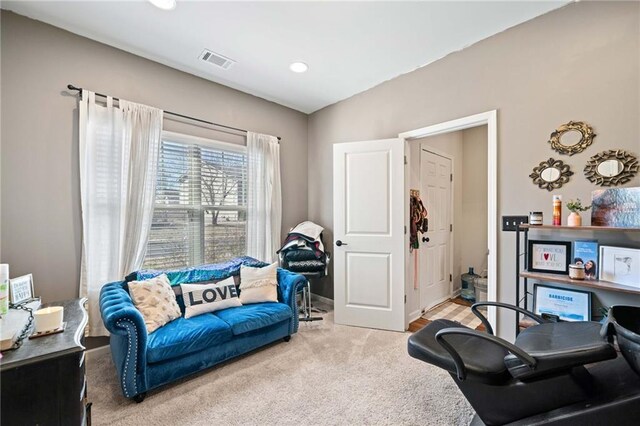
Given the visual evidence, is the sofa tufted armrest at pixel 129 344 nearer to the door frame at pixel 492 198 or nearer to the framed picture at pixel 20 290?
the framed picture at pixel 20 290

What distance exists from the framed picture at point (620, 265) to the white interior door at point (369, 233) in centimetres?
154

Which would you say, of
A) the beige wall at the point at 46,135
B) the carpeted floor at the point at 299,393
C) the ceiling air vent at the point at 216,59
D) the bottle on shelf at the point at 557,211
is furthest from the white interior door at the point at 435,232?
the beige wall at the point at 46,135

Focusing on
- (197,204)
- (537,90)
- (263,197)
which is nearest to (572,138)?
(537,90)

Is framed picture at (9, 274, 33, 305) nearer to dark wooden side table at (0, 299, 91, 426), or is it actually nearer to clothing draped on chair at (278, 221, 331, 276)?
dark wooden side table at (0, 299, 91, 426)

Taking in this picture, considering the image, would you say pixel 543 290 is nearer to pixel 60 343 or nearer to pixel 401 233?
pixel 401 233

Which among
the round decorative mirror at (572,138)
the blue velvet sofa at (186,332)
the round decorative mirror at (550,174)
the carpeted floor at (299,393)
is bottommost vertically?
the carpeted floor at (299,393)

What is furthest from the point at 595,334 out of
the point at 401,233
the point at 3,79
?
the point at 3,79

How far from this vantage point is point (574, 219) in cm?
196

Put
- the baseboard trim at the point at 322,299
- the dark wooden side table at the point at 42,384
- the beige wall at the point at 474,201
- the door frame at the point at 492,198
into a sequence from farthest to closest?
1. the beige wall at the point at 474,201
2. the baseboard trim at the point at 322,299
3. the door frame at the point at 492,198
4. the dark wooden side table at the point at 42,384

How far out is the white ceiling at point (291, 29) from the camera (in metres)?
2.10

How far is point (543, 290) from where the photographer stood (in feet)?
7.10

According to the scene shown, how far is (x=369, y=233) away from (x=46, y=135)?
3.04 meters

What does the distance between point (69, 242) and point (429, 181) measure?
12.8 feet

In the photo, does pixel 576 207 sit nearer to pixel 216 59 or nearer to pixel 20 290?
pixel 216 59
